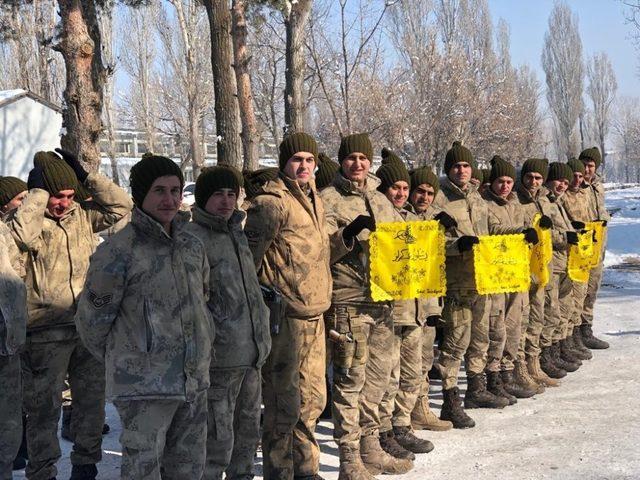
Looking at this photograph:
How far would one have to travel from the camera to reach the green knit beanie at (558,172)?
8109mm

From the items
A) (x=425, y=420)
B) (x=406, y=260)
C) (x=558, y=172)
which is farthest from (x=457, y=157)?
(x=425, y=420)

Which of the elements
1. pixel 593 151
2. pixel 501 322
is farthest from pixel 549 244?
pixel 593 151

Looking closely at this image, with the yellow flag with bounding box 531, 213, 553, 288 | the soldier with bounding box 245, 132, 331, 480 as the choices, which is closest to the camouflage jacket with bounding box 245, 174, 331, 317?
the soldier with bounding box 245, 132, 331, 480

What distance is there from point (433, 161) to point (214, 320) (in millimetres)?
27256

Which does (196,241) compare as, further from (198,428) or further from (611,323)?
(611,323)

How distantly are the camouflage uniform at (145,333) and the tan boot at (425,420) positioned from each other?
9.74 feet

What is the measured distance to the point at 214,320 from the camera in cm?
413

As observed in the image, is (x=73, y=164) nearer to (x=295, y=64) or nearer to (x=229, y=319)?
(x=229, y=319)

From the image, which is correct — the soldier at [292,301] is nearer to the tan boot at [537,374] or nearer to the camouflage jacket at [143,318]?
the camouflage jacket at [143,318]

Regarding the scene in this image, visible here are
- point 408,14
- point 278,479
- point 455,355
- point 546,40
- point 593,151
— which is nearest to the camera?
point 278,479

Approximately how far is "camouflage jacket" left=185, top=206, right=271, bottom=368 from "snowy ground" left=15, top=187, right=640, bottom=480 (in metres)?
1.55

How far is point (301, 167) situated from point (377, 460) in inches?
80.6

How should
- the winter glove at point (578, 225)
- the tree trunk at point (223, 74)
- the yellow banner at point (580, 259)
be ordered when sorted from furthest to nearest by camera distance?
the tree trunk at point (223, 74), the winter glove at point (578, 225), the yellow banner at point (580, 259)

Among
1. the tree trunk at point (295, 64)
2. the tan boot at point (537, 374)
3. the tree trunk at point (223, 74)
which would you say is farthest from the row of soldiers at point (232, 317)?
the tree trunk at point (295, 64)
